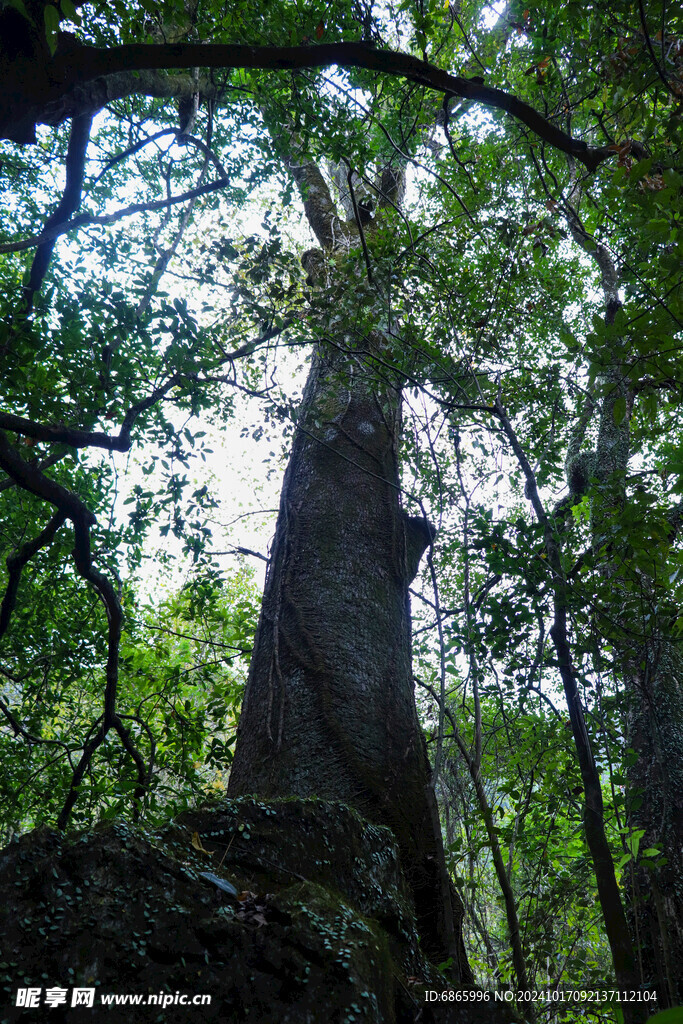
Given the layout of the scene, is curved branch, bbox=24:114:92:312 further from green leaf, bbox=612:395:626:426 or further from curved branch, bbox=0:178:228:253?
green leaf, bbox=612:395:626:426

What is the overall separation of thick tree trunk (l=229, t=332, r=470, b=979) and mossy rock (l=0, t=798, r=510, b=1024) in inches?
19.5

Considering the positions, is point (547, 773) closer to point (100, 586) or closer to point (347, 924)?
point (347, 924)

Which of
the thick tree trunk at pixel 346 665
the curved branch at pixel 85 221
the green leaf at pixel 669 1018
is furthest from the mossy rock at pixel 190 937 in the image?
the curved branch at pixel 85 221

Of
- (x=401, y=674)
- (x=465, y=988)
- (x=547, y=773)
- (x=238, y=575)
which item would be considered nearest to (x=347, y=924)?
(x=465, y=988)

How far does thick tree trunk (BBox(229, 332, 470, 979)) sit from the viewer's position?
2527 millimetres

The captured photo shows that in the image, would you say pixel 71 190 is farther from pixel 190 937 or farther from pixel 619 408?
pixel 190 937

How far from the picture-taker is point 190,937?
1.52 metres

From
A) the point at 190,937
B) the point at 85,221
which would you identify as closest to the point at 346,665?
the point at 190,937

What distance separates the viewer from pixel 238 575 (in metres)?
11.1

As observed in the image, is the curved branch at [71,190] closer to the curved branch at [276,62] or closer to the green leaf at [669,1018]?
the curved branch at [276,62]

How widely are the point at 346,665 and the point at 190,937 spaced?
149 centimetres

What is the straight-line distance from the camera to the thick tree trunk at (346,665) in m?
2.53

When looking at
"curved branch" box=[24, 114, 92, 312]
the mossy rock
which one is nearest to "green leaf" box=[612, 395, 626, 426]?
the mossy rock

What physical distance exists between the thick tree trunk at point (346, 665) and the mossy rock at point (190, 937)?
50cm
